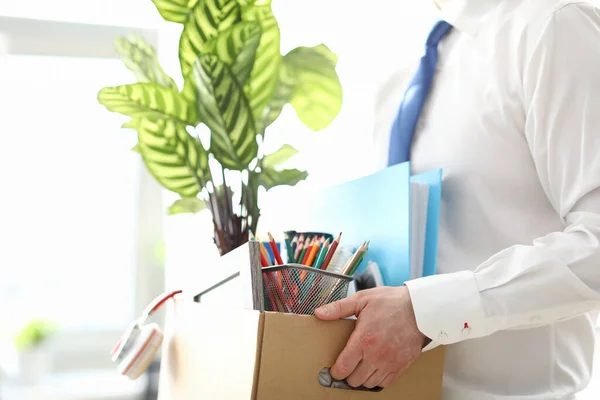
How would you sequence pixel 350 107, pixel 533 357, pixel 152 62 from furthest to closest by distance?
pixel 350 107 → pixel 152 62 → pixel 533 357

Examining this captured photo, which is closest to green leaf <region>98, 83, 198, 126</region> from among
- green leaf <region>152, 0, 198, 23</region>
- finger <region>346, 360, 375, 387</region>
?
green leaf <region>152, 0, 198, 23</region>

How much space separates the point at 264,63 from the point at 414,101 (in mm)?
246

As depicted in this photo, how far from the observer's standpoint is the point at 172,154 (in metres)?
1.00

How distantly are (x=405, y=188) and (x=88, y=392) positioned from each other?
1415mm

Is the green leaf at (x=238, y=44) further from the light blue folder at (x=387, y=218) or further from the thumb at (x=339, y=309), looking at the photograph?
the thumb at (x=339, y=309)

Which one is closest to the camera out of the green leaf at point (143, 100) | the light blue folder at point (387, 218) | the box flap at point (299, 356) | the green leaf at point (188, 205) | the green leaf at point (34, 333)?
the box flap at point (299, 356)

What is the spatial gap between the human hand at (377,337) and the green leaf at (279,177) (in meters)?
0.41

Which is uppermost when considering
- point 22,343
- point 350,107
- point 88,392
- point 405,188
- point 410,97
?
point 350,107

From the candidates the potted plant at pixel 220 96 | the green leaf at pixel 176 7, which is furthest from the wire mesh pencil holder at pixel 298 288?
the green leaf at pixel 176 7

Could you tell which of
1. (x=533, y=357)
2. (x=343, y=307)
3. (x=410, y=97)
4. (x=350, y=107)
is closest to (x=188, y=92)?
(x=410, y=97)

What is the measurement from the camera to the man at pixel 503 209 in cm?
67

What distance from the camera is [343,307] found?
0.64 m

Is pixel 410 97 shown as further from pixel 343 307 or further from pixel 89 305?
pixel 89 305

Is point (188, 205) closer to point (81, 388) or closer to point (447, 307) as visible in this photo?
point (447, 307)
